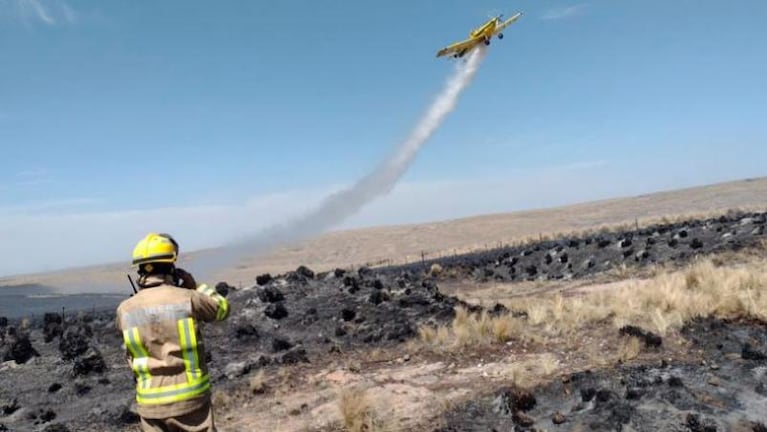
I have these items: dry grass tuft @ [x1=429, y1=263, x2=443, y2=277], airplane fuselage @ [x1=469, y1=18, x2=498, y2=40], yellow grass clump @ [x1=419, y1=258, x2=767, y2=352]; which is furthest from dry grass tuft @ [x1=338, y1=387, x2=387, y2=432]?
dry grass tuft @ [x1=429, y1=263, x2=443, y2=277]

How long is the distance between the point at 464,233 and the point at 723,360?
8594 centimetres

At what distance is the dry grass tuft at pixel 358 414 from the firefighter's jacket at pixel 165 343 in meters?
4.74

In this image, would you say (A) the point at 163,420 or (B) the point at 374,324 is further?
(B) the point at 374,324

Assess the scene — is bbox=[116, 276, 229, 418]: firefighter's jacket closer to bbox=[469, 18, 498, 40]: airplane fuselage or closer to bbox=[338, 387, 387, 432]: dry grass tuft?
bbox=[338, 387, 387, 432]: dry grass tuft

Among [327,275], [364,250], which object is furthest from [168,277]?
[364,250]

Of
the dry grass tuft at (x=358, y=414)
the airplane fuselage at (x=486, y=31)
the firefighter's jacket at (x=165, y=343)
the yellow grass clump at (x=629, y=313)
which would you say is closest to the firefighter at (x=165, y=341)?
the firefighter's jacket at (x=165, y=343)

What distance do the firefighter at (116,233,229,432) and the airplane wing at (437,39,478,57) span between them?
21259 mm

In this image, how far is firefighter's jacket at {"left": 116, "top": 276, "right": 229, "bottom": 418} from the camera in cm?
454

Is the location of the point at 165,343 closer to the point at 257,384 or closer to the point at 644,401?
the point at 644,401

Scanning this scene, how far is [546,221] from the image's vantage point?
334ft

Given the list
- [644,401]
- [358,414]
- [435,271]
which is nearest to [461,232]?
[435,271]

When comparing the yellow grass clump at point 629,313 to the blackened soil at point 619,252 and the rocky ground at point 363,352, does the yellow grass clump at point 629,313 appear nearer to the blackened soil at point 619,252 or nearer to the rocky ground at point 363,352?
the rocky ground at point 363,352

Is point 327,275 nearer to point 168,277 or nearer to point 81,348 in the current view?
point 81,348

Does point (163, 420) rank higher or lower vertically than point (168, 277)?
lower
